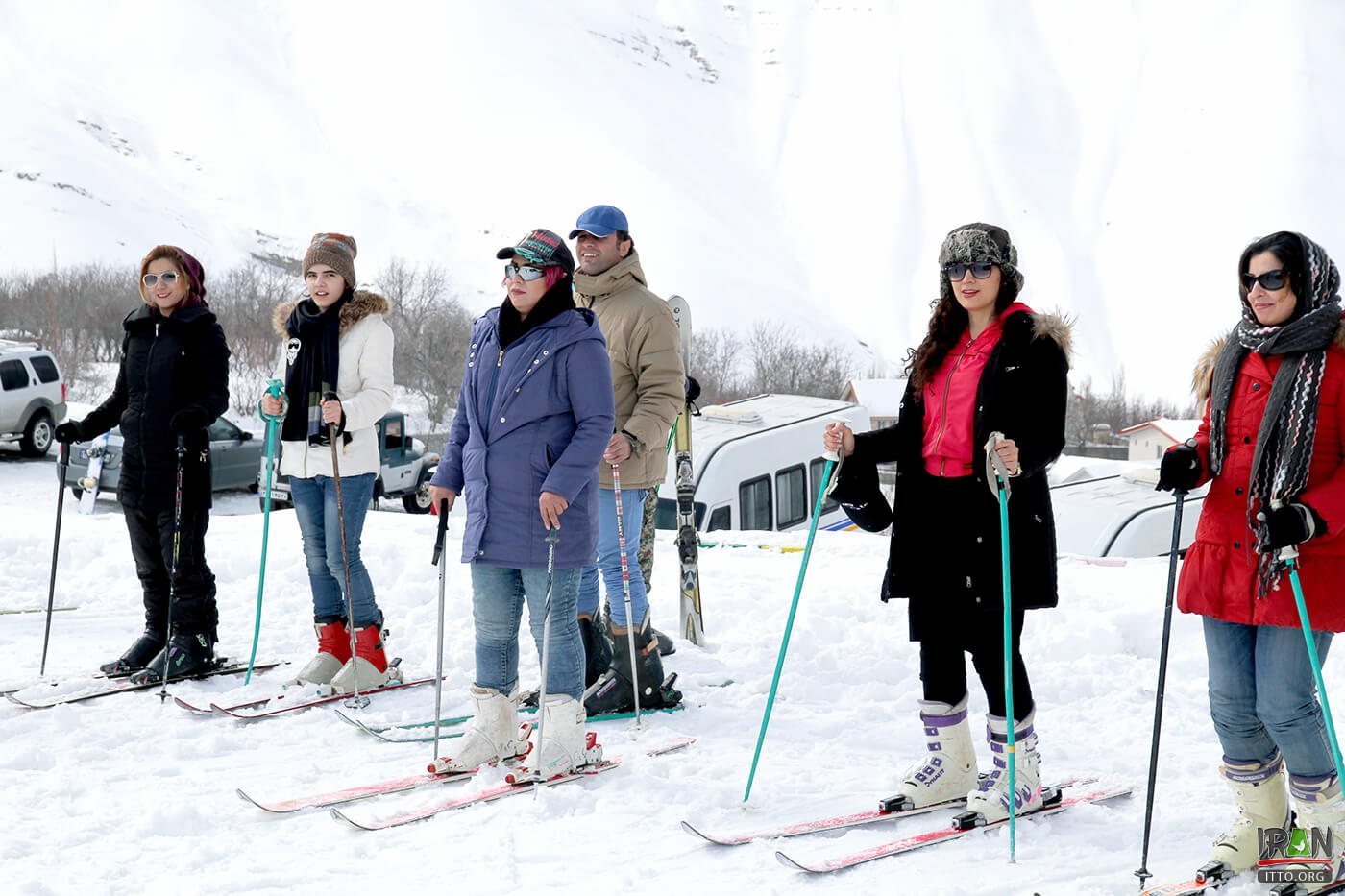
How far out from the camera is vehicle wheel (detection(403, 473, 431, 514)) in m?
18.4

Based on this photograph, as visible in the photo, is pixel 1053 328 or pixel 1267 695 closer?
pixel 1267 695

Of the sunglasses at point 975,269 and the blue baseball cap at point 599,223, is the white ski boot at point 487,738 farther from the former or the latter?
the sunglasses at point 975,269

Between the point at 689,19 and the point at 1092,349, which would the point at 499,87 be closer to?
the point at 689,19

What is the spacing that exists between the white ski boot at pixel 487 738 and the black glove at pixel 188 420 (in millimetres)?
1943

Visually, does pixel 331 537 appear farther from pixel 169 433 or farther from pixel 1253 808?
pixel 1253 808

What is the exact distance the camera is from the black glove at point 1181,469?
10.6 ft

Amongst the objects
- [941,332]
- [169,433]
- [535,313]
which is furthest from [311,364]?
[941,332]

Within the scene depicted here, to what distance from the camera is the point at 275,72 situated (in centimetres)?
10744

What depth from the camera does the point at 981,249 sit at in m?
3.53

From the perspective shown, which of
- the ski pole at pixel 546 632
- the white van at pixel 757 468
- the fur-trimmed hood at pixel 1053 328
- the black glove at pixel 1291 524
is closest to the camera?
the black glove at pixel 1291 524

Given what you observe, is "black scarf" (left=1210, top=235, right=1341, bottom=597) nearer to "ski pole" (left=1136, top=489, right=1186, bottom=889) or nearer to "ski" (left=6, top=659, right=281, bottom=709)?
"ski pole" (left=1136, top=489, right=1186, bottom=889)

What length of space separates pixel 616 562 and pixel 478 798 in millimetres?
1430

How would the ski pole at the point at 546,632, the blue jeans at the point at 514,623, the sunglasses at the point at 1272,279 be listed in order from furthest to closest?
1. the blue jeans at the point at 514,623
2. the ski pole at the point at 546,632
3. the sunglasses at the point at 1272,279

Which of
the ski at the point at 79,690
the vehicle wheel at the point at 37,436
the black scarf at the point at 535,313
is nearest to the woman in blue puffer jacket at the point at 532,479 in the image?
the black scarf at the point at 535,313
